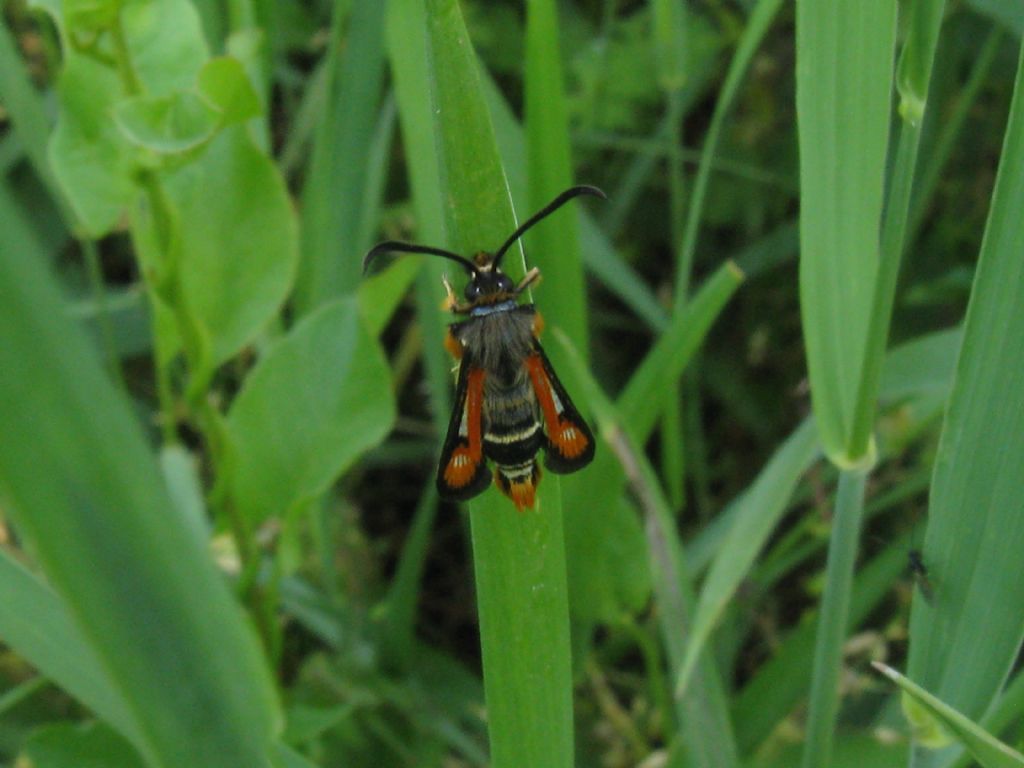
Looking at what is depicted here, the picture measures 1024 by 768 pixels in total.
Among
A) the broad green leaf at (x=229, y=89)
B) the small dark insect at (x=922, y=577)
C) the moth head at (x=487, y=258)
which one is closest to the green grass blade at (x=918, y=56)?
the moth head at (x=487, y=258)

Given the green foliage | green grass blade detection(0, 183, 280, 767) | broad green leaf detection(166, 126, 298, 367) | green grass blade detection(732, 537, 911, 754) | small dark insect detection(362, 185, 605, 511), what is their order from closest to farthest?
green grass blade detection(0, 183, 280, 767)
the green foliage
small dark insect detection(362, 185, 605, 511)
broad green leaf detection(166, 126, 298, 367)
green grass blade detection(732, 537, 911, 754)

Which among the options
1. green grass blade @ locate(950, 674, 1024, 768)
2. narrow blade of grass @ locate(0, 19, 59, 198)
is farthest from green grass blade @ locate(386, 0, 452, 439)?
green grass blade @ locate(950, 674, 1024, 768)

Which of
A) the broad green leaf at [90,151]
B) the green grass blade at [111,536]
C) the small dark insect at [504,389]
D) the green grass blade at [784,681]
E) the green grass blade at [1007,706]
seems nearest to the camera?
the green grass blade at [111,536]

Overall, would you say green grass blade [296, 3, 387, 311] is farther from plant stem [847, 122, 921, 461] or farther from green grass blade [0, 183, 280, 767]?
green grass blade [0, 183, 280, 767]

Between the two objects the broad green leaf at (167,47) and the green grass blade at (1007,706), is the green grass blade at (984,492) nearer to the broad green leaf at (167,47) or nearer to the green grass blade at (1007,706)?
the green grass blade at (1007,706)

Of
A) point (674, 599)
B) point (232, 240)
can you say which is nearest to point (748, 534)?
point (674, 599)

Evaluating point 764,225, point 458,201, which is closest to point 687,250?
point 458,201

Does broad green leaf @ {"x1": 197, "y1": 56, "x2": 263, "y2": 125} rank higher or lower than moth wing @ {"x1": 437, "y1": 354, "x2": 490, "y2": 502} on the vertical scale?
higher
